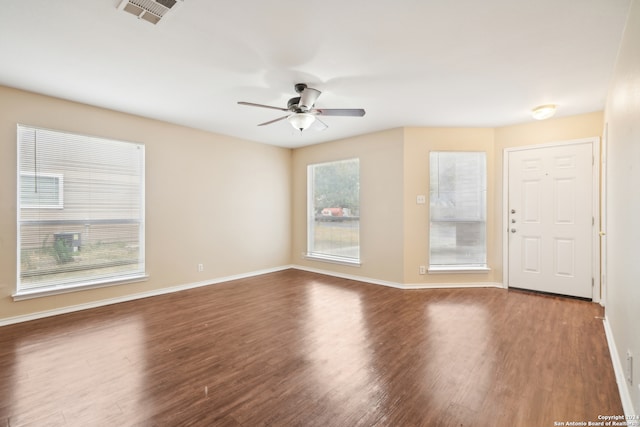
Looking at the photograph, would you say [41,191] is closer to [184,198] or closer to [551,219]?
[184,198]

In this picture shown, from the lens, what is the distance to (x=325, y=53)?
242 centimetres

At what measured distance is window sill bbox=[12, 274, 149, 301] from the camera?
3.19 meters

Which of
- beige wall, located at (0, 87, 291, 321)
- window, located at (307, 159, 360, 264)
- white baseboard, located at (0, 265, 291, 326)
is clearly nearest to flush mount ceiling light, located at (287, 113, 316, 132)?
window, located at (307, 159, 360, 264)

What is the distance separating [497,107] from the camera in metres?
Answer: 3.66

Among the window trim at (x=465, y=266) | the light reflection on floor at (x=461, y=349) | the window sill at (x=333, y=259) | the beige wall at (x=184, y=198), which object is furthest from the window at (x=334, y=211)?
the light reflection on floor at (x=461, y=349)

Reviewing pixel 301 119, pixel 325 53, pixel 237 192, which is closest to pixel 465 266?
pixel 301 119

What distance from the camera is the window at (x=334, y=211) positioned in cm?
529

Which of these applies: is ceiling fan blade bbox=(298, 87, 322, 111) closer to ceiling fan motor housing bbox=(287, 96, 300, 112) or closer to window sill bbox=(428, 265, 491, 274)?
ceiling fan motor housing bbox=(287, 96, 300, 112)

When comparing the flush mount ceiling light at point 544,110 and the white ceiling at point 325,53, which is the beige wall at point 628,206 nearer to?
the white ceiling at point 325,53

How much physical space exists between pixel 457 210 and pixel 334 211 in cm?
216

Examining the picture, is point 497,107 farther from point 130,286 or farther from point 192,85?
point 130,286

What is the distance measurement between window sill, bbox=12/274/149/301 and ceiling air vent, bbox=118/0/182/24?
3.22 meters

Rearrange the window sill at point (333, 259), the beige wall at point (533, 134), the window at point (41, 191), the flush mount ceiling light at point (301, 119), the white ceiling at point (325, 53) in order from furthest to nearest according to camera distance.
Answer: the window sill at point (333, 259)
the beige wall at point (533, 134)
the window at point (41, 191)
the flush mount ceiling light at point (301, 119)
the white ceiling at point (325, 53)

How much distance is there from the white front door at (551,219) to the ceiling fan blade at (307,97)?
10.7 feet
